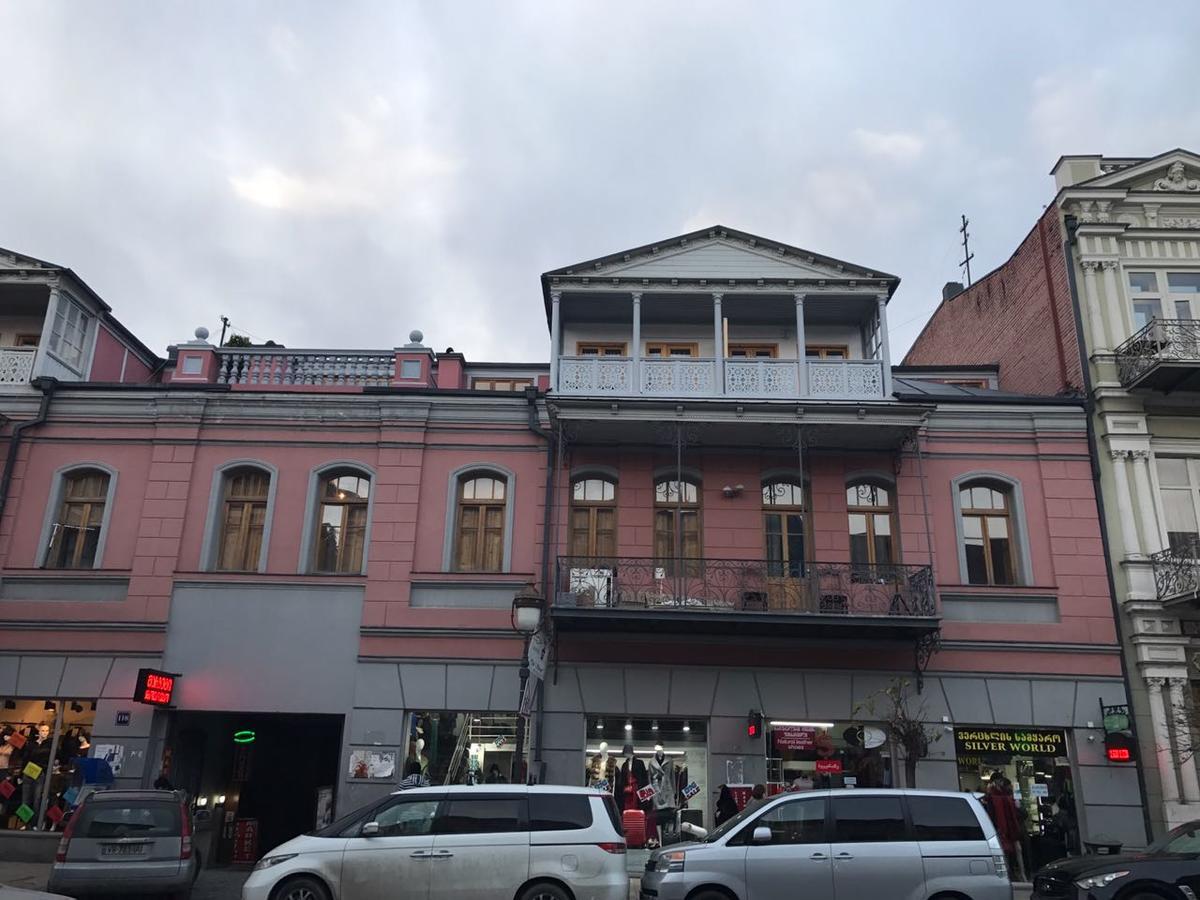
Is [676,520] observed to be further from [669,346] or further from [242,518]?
[242,518]

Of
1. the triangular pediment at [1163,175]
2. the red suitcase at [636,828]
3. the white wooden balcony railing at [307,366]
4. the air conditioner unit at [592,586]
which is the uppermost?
the triangular pediment at [1163,175]

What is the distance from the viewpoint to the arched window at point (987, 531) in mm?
18938

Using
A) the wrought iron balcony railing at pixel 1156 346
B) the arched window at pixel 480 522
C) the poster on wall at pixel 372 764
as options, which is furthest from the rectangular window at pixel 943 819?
the wrought iron balcony railing at pixel 1156 346

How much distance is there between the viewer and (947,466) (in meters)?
19.6

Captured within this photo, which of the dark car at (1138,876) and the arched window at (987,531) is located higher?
the arched window at (987,531)

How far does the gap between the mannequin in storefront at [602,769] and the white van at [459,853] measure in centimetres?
610

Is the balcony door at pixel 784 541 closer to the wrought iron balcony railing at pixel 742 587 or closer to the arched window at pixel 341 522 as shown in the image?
the wrought iron balcony railing at pixel 742 587

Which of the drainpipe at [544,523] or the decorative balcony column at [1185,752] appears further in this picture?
the drainpipe at [544,523]

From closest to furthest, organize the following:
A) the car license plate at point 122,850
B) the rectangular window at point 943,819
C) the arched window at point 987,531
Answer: the rectangular window at point 943,819 → the car license plate at point 122,850 → the arched window at point 987,531

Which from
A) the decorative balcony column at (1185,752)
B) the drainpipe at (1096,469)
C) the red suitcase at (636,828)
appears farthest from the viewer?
the drainpipe at (1096,469)

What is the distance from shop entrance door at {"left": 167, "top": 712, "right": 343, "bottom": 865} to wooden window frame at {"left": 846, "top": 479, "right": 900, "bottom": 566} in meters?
11.4

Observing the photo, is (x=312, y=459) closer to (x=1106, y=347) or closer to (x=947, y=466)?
(x=947, y=466)

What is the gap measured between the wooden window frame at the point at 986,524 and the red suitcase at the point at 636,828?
25.8ft

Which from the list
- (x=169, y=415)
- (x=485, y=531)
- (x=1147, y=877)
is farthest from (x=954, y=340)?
(x=169, y=415)
